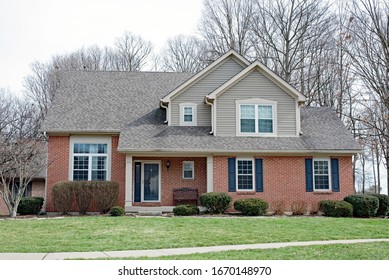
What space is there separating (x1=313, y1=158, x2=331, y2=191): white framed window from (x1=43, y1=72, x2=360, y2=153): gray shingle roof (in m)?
0.82

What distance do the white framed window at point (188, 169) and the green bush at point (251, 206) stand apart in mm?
3209

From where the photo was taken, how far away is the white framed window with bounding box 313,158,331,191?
865 inches

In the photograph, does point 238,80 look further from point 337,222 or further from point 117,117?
point 337,222

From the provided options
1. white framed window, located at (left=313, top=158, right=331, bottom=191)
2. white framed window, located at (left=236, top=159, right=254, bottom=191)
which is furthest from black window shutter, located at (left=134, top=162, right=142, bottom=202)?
white framed window, located at (left=313, top=158, right=331, bottom=191)

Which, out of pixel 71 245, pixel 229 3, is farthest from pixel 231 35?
pixel 71 245

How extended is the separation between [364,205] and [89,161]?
12728 millimetres

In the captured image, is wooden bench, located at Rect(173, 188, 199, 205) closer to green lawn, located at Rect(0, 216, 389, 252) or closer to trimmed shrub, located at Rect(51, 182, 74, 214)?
trimmed shrub, located at Rect(51, 182, 74, 214)

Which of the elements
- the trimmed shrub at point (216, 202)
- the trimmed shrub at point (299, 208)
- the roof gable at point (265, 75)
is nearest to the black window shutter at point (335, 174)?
the trimmed shrub at point (299, 208)

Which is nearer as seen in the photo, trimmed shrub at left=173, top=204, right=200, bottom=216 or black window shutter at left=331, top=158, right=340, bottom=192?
trimmed shrub at left=173, top=204, right=200, bottom=216

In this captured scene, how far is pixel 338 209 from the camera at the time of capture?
1970 centimetres

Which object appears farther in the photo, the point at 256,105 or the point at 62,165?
the point at 256,105

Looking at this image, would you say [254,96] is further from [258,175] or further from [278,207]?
[278,207]

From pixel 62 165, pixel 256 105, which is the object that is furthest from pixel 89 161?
pixel 256 105

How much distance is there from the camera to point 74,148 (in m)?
22.2
